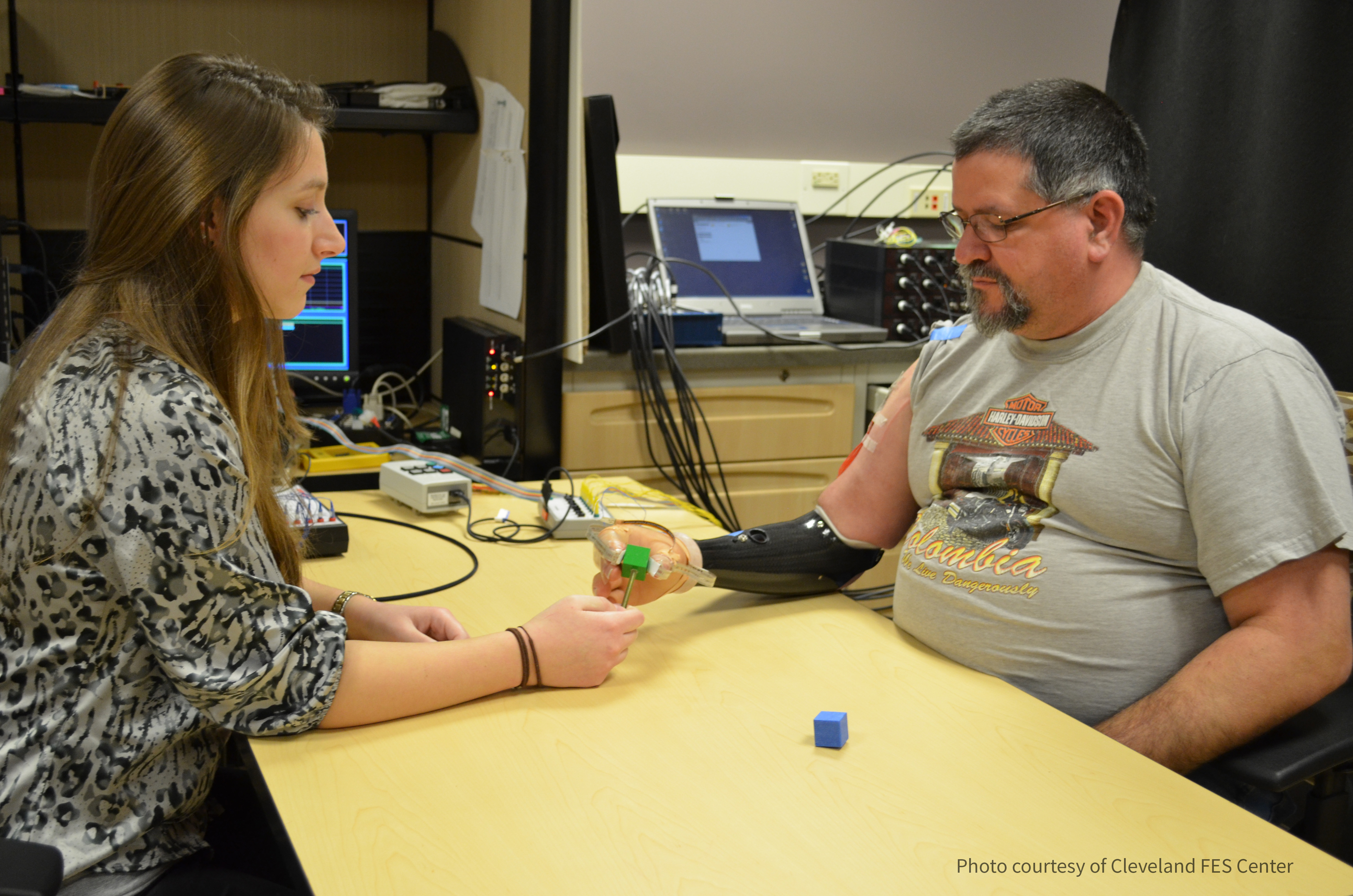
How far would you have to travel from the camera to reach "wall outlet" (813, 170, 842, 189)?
3.17 meters

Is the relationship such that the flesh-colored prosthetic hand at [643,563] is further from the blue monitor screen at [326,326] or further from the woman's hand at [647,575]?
the blue monitor screen at [326,326]

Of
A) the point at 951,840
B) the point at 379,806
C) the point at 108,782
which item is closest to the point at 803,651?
the point at 951,840

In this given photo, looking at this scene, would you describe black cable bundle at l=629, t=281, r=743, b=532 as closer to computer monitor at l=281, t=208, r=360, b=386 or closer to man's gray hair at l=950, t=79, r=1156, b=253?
computer monitor at l=281, t=208, r=360, b=386

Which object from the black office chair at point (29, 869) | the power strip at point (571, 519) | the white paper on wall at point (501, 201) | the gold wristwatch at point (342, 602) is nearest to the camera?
the black office chair at point (29, 869)

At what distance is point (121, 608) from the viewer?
915mm

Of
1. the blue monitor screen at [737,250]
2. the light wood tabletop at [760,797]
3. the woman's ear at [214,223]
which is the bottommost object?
the light wood tabletop at [760,797]

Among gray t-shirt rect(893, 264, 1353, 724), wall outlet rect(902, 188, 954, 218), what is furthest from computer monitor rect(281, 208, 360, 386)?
wall outlet rect(902, 188, 954, 218)

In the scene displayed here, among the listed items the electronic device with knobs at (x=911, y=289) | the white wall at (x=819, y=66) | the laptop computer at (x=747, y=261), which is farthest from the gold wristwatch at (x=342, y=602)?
the white wall at (x=819, y=66)

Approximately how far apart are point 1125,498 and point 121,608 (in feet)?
3.33

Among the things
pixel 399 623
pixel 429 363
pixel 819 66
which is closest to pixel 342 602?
pixel 399 623

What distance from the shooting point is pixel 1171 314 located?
1.26 m

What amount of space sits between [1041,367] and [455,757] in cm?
83

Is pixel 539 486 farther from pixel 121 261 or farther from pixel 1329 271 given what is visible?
pixel 1329 271

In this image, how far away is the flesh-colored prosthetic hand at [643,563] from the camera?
1.28 m
